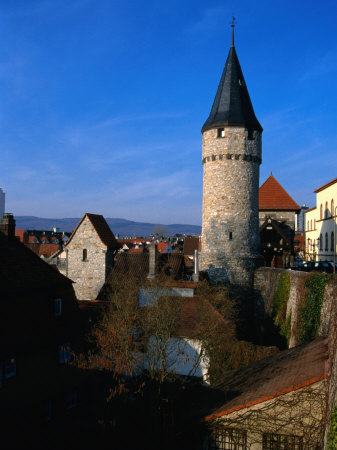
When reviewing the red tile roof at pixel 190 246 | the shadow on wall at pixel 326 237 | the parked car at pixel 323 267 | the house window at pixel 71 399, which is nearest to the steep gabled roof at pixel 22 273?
the house window at pixel 71 399

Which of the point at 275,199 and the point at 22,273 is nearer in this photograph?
the point at 22,273

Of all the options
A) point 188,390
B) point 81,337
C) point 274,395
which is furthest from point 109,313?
point 274,395

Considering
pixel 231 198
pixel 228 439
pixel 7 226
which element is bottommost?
pixel 228 439

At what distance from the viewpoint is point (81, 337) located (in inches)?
→ 659

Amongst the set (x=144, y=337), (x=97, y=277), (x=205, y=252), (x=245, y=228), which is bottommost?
(x=144, y=337)

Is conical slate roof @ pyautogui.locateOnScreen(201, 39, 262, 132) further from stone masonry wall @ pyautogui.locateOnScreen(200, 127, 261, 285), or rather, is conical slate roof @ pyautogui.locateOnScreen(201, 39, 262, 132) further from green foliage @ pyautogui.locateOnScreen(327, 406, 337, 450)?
green foliage @ pyautogui.locateOnScreen(327, 406, 337, 450)

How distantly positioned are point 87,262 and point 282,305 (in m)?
12.6

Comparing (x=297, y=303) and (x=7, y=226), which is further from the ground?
(x=7, y=226)

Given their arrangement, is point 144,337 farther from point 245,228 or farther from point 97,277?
point 245,228

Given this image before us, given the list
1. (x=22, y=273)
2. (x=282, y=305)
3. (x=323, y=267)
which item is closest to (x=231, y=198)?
(x=323, y=267)

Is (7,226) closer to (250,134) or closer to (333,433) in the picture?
(333,433)

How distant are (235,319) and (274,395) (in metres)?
15.8

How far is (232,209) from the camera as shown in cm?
2628

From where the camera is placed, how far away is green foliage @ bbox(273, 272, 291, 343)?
20609 mm
